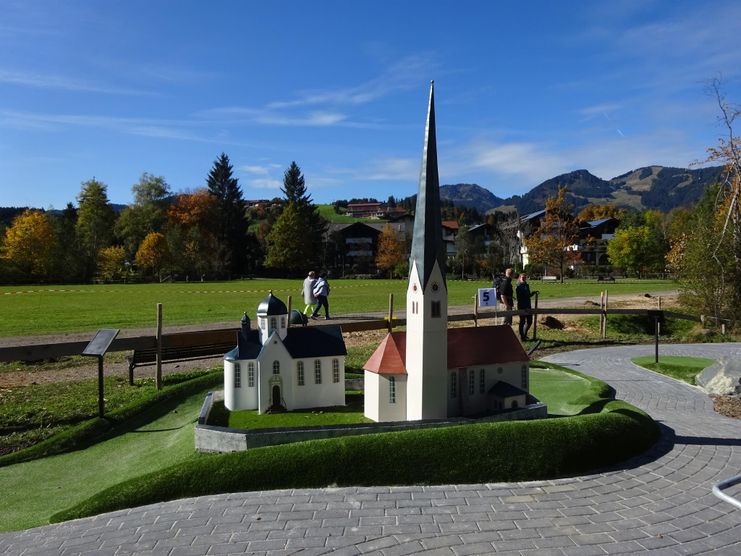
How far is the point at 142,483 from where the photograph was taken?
8.45 m

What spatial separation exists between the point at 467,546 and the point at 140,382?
525 inches

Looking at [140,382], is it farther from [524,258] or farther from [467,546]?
[524,258]

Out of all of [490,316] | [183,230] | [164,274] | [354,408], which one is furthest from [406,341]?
[183,230]

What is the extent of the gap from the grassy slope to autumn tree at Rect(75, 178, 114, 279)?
67.8 meters

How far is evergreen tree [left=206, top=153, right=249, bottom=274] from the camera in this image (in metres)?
84.5

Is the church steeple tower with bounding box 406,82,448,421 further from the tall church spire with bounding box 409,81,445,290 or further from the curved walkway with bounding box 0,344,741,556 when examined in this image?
the curved walkway with bounding box 0,344,741,556

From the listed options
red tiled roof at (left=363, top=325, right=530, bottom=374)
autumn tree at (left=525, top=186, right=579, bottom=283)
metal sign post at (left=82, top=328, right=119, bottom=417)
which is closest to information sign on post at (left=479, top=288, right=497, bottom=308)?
red tiled roof at (left=363, top=325, right=530, bottom=374)

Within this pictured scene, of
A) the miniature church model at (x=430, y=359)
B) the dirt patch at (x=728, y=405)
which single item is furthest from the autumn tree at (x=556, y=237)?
the miniature church model at (x=430, y=359)

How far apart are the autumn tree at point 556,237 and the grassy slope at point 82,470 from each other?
178ft

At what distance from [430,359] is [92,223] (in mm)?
79590

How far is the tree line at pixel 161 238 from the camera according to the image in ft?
223

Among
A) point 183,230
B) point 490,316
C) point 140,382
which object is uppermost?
point 183,230

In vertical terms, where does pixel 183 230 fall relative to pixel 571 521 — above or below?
above

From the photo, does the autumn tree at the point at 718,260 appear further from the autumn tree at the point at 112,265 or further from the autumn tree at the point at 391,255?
the autumn tree at the point at 112,265
